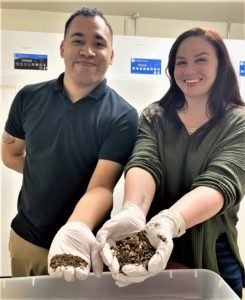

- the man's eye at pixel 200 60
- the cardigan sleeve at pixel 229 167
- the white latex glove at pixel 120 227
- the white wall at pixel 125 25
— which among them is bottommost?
the white latex glove at pixel 120 227

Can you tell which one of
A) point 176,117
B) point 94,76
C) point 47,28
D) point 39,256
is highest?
point 47,28

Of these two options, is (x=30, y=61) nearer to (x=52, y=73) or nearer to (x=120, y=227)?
(x=52, y=73)

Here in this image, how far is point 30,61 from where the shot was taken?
1588 millimetres

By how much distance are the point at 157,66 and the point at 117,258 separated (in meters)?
1.06

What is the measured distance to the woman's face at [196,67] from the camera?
2.94ft

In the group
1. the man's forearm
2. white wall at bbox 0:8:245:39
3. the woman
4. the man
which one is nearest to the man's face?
the man

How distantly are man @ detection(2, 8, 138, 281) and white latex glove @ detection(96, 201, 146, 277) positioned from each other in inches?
3.5

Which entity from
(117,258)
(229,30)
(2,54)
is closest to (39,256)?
(117,258)

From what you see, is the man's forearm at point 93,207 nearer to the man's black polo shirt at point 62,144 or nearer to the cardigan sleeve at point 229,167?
the man's black polo shirt at point 62,144

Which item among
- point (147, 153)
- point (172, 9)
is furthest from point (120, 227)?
point (172, 9)

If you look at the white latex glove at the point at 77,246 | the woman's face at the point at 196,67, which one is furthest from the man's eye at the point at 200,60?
the white latex glove at the point at 77,246

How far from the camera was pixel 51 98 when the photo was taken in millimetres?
973

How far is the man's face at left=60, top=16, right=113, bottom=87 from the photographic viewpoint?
0.91 metres

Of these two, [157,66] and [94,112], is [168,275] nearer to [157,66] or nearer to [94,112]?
[94,112]
